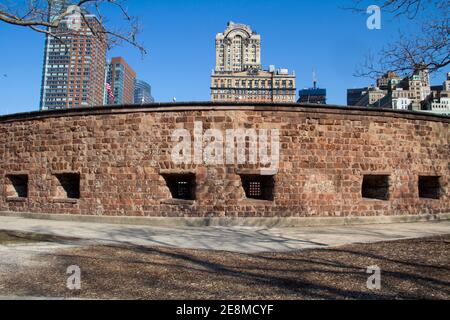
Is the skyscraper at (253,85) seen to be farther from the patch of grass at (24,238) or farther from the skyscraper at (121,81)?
the patch of grass at (24,238)

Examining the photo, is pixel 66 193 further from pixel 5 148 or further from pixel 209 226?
pixel 209 226

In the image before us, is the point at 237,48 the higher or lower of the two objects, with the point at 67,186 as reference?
higher

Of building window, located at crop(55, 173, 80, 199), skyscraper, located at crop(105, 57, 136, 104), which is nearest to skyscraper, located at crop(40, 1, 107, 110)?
skyscraper, located at crop(105, 57, 136, 104)

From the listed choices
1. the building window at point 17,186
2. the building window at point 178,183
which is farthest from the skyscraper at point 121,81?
the building window at point 178,183

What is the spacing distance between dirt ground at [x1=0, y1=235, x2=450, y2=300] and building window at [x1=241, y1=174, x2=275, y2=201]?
3996mm

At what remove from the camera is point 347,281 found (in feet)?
13.9

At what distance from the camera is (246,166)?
402 inches

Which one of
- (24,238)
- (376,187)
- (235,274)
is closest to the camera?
(235,274)

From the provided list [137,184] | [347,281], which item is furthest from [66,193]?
[347,281]

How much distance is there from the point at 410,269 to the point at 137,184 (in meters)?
7.93

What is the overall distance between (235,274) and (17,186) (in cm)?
1165

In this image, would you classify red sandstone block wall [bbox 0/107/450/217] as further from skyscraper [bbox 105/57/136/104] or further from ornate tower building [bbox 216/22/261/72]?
ornate tower building [bbox 216/22/261/72]

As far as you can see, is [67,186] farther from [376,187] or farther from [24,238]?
[376,187]

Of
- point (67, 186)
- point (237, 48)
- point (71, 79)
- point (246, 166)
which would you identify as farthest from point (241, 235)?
point (237, 48)
